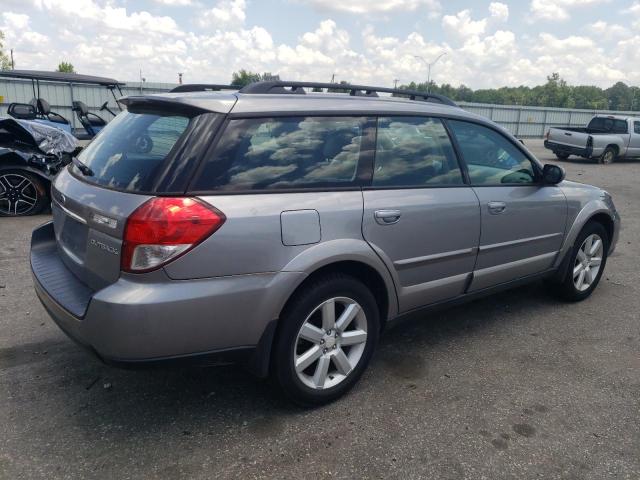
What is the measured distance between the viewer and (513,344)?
149 inches

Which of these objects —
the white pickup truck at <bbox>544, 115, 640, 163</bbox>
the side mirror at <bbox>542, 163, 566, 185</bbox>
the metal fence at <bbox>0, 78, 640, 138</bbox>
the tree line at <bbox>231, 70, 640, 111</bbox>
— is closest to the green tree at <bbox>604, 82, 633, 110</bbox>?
the tree line at <bbox>231, 70, 640, 111</bbox>

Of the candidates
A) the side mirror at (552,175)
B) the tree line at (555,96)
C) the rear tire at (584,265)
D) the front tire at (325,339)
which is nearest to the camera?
the front tire at (325,339)

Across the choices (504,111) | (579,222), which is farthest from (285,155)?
(504,111)

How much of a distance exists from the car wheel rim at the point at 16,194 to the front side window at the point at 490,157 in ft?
20.0

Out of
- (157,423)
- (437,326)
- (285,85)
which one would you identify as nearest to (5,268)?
(157,423)

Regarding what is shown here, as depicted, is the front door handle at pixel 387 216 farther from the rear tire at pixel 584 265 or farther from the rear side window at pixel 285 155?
the rear tire at pixel 584 265

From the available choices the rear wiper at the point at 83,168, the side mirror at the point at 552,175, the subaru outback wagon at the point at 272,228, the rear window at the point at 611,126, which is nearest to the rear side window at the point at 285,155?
the subaru outback wagon at the point at 272,228

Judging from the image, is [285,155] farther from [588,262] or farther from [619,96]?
[619,96]

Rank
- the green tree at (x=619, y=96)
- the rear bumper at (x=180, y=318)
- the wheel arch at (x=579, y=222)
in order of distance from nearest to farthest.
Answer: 1. the rear bumper at (x=180, y=318)
2. the wheel arch at (x=579, y=222)
3. the green tree at (x=619, y=96)

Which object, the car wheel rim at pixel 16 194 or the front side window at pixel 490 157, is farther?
the car wheel rim at pixel 16 194

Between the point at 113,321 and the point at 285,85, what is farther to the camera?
the point at 285,85

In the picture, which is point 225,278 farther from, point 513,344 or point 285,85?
point 513,344

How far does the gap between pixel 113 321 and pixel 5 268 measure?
3.58 metres

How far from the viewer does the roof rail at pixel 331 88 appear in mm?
2926
